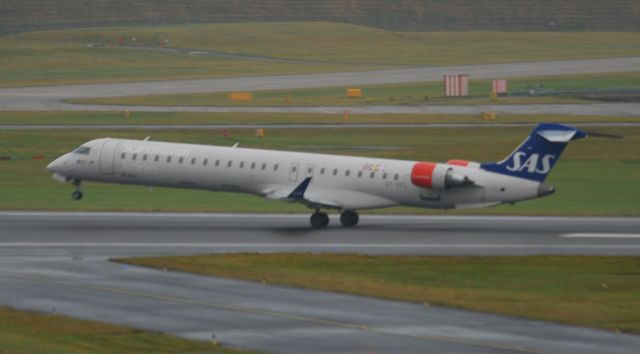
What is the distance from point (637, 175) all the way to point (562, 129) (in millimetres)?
21263

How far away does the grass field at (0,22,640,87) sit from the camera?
141 meters

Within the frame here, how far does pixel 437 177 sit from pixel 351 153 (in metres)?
27.3

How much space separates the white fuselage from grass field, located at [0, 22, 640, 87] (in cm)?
7375

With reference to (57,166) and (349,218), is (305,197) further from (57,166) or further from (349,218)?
(57,166)

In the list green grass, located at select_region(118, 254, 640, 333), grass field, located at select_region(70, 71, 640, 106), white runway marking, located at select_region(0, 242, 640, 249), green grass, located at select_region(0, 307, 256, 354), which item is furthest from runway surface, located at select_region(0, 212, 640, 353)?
grass field, located at select_region(70, 71, 640, 106)

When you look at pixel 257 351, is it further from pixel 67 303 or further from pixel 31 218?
pixel 31 218

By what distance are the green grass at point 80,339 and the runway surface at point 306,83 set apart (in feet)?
232

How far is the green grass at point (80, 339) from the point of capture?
2825 centimetres

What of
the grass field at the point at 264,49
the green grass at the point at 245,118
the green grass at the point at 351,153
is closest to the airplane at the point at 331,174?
the green grass at the point at 351,153

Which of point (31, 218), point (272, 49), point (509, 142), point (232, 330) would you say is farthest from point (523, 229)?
point (272, 49)

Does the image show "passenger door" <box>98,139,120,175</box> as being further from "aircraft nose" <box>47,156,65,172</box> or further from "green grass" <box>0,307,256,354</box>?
"green grass" <box>0,307,256,354</box>

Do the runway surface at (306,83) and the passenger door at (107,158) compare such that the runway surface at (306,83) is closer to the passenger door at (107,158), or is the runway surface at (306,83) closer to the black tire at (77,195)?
the black tire at (77,195)

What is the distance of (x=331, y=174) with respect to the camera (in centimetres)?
5138

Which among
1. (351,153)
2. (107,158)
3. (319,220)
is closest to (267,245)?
(319,220)
